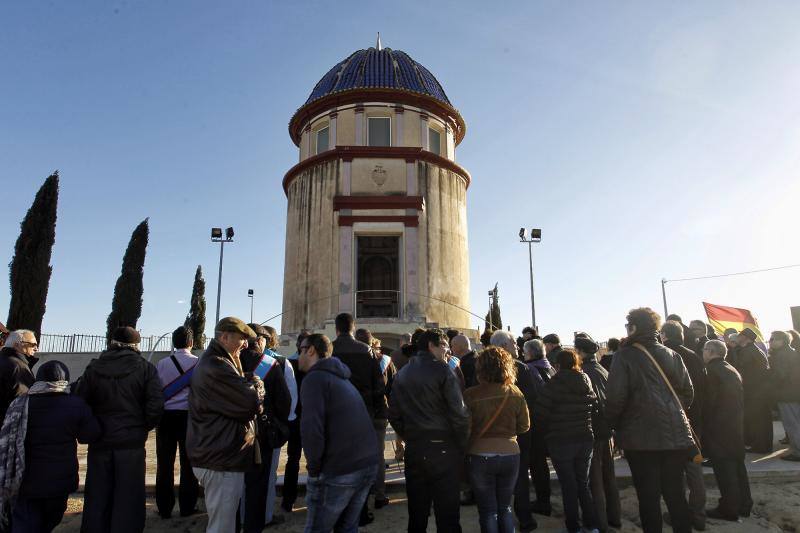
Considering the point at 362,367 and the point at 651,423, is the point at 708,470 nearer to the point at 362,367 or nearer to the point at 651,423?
the point at 651,423

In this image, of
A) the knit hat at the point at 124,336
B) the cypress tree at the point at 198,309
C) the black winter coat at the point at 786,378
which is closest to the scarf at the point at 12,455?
the knit hat at the point at 124,336

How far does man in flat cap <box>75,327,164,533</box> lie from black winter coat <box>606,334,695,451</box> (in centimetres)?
417

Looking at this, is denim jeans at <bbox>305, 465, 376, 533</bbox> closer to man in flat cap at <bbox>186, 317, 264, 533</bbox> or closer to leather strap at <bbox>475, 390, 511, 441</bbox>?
man in flat cap at <bbox>186, 317, 264, 533</bbox>

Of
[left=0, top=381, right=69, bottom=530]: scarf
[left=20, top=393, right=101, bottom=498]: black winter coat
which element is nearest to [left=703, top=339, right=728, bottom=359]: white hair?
[left=20, top=393, right=101, bottom=498]: black winter coat

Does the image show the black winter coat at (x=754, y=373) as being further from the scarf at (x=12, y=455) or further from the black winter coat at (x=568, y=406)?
the scarf at (x=12, y=455)

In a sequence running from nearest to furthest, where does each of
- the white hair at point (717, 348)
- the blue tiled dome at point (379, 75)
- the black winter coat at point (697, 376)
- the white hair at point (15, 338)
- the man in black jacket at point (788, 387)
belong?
the white hair at point (15, 338)
the black winter coat at point (697, 376)
the white hair at point (717, 348)
the man in black jacket at point (788, 387)
the blue tiled dome at point (379, 75)

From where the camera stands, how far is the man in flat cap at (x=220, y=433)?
12.7 feet

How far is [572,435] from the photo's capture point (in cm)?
496

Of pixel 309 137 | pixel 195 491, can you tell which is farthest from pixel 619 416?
pixel 309 137

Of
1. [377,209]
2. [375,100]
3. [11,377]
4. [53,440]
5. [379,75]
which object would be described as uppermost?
[379,75]

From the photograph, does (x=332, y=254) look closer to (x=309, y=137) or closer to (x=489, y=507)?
(x=309, y=137)

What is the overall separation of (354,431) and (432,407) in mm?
761

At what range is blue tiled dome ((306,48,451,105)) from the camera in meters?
20.3

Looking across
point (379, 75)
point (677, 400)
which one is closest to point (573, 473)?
point (677, 400)
